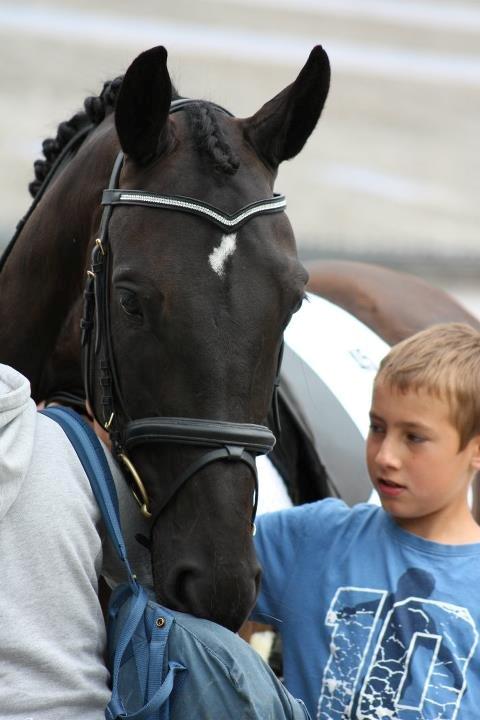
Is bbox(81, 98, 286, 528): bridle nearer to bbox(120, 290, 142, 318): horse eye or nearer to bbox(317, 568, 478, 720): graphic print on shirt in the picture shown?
bbox(120, 290, 142, 318): horse eye

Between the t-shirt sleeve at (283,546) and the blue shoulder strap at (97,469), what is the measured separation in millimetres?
570

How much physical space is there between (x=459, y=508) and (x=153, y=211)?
0.85m

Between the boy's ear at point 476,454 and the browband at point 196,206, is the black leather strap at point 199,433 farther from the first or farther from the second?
the boy's ear at point 476,454

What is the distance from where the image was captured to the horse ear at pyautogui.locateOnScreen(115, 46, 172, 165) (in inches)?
70.8

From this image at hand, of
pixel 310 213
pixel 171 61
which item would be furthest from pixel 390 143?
pixel 171 61

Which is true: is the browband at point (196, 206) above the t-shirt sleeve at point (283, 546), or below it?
above

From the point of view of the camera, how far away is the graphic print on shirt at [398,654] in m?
1.90

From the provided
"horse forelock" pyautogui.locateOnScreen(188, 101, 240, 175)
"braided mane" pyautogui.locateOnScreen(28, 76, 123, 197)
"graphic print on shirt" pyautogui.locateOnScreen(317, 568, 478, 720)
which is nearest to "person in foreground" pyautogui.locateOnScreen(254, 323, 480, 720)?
"graphic print on shirt" pyautogui.locateOnScreen(317, 568, 478, 720)

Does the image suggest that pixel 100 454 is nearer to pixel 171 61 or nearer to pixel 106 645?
pixel 106 645

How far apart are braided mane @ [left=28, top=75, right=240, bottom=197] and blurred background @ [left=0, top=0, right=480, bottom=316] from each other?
21.0 feet

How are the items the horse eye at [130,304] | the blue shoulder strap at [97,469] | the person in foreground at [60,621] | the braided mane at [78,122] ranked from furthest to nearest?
the braided mane at [78,122]
the horse eye at [130,304]
the blue shoulder strap at [97,469]
the person in foreground at [60,621]

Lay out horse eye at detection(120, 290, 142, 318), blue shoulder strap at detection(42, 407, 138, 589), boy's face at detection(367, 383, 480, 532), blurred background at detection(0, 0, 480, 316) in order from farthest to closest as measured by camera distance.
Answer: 1. blurred background at detection(0, 0, 480, 316)
2. boy's face at detection(367, 383, 480, 532)
3. horse eye at detection(120, 290, 142, 318)
4. blue shoulder strap at detection(42, 407, 138, 589)

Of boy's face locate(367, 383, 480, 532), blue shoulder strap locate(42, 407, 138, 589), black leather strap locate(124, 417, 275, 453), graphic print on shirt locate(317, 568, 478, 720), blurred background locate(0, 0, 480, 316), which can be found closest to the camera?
blue shoulder strap locate(42, 407, 138, 589)

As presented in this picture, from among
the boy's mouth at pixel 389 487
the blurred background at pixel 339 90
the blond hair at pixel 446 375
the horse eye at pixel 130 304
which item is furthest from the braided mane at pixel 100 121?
the blurred background at pixel 339 90
